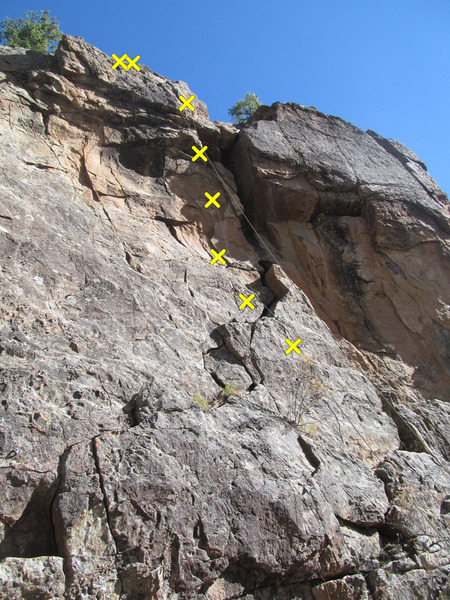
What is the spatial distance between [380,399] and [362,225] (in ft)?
14.3

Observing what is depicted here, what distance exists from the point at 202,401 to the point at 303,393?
5.42 ft

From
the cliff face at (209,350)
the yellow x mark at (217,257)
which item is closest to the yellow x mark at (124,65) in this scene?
Result: the cliff face at (209,350)

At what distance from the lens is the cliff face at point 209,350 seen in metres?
4.39

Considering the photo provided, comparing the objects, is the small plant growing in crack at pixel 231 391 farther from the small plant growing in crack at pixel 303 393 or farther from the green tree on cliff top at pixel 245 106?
the green tree on cliff top at pixel 245 106

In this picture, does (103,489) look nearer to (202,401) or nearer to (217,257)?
(202,401)

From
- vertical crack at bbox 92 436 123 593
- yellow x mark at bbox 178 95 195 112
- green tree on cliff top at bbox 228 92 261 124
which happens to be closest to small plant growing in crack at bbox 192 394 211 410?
vertical crack at bbox 92 436 123 593

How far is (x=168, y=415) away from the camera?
205 inches

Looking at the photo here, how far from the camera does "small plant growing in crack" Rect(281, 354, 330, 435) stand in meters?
6.64

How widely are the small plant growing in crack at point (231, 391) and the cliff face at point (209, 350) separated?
0.23 ft

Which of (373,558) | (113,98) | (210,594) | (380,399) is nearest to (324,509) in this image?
(373,558)

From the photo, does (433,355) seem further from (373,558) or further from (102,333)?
(102,333)

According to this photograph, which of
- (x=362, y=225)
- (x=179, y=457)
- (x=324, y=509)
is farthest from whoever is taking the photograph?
(x=362, y=225)

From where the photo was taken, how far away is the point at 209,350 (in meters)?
7.14

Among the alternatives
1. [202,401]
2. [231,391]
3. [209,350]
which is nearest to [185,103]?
[209,350]
